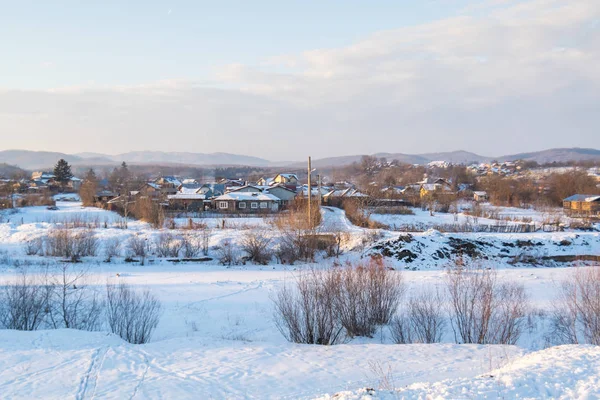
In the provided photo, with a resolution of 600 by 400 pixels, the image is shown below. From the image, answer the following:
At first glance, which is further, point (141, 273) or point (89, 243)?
point (89, 243)

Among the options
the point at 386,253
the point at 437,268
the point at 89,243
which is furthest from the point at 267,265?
the point at 89,243

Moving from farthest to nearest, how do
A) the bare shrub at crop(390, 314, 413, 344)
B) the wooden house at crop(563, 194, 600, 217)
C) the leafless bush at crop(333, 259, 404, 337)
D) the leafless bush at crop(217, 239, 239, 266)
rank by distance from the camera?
the wooden house at crop(563, 194, 600, 217), the leafless bush at crop(217, 239, 239, 266), the leafless bush at crop(333, 259, 404, 337), the bare shrub at crop(390, 314, 413, 344)

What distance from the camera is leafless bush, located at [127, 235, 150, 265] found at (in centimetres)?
2578

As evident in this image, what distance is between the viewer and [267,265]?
2469 cm

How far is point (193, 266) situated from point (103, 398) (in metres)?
17.1

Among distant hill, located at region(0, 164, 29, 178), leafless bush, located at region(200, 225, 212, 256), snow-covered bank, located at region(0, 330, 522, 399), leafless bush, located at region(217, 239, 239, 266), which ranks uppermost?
distant hill, located at region(0, 164, 29, 178)

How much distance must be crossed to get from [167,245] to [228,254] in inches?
147

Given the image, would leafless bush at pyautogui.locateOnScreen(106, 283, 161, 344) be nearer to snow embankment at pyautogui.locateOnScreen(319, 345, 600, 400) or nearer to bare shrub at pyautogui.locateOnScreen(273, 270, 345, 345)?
bare shrub at pyautogui.locateOnScreen(273, 270, 345, 345)

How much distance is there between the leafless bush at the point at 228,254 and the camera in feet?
82.3

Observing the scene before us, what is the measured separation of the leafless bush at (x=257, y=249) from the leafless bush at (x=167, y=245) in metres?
3.74

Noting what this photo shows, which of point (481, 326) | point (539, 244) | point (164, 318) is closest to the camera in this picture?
point (481, 326)

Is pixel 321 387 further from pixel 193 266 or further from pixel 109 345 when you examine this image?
pixel 193 266

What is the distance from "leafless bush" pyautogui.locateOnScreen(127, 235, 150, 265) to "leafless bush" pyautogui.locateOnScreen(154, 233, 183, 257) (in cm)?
57

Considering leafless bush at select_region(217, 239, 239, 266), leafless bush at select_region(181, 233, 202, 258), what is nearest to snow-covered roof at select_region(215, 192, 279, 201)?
leafless bush at select_region(181, 233, 202, 258)
